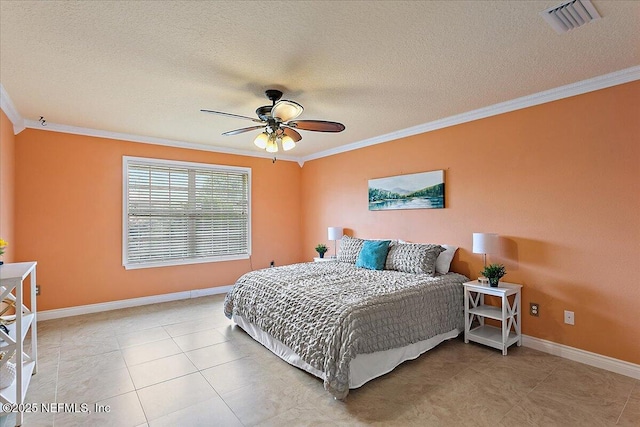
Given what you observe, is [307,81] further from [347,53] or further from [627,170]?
[627,170]

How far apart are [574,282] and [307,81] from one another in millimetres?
3098

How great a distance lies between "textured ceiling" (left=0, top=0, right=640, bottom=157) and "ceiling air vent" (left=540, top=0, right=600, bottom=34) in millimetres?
45

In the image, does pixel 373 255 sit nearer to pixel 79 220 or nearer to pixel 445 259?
pixel 445 259

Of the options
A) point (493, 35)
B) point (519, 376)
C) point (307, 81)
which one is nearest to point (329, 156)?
point (307, 81)

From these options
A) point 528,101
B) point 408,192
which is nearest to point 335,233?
point 408,192

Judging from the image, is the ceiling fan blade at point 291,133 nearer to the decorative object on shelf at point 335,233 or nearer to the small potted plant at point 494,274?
the decorative object on shelf at point 335,233

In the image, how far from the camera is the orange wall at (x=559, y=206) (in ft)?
8.75

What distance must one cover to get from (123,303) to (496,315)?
4835 mm

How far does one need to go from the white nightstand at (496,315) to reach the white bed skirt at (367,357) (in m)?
0.21

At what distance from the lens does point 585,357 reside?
2824 mm

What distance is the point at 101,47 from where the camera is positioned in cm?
A: 222

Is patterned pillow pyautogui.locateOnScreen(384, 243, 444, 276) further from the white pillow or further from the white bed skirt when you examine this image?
the white bed skirt

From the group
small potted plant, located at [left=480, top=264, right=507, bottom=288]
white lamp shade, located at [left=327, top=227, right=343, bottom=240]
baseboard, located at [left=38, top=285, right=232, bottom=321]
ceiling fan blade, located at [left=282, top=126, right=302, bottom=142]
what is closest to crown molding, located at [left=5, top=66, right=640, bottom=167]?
white lamp shade, located at [left=327, top=227, right=343, bottom=240]

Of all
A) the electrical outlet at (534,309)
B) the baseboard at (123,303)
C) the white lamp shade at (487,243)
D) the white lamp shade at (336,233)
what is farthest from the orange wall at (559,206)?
the baseboard at (123,303)
